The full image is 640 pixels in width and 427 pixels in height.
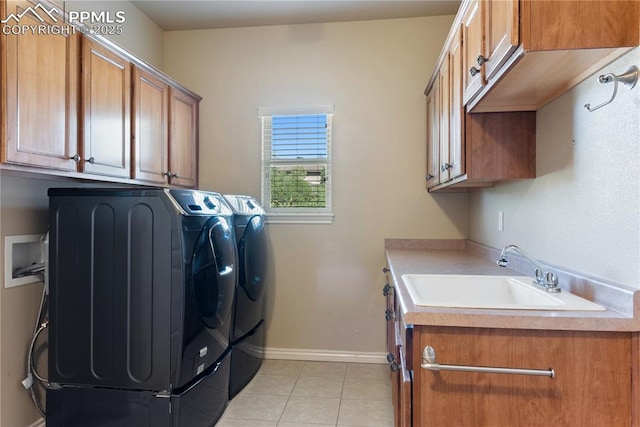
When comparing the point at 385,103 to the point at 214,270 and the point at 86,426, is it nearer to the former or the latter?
the point at 214,270

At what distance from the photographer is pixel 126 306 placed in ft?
5.81

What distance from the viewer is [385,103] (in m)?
2.98

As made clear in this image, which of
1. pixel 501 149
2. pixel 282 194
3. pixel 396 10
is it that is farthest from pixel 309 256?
pixel 396 10

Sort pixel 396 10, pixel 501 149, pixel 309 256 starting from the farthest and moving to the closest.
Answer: pixel 309 256 → pixel 396 10 → pixel 501 149

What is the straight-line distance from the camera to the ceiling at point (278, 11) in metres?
2.75

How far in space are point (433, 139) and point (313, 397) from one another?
1929 millimetres

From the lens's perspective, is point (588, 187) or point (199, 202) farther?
point (199, 202)

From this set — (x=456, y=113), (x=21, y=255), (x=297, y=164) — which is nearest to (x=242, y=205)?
(x=297, y=164)

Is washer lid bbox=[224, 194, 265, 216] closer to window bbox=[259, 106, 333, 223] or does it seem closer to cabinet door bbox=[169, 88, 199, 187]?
window bbox=[259, 106, 333, 223]

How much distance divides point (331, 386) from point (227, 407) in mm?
716

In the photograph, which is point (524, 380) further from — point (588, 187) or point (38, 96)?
point (38, 96)

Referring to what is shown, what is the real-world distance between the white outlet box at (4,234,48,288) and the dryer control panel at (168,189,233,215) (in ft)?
2.77

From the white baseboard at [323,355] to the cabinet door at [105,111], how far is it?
183 cm

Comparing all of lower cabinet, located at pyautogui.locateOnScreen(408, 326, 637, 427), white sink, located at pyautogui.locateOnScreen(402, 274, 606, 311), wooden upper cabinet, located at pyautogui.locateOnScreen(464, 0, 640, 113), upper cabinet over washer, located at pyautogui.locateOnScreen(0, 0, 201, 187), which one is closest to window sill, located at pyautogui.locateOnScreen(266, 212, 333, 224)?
upper cabinet over washer, located at pyautogui.locateOnScreen(0, 0, 201, 187)
